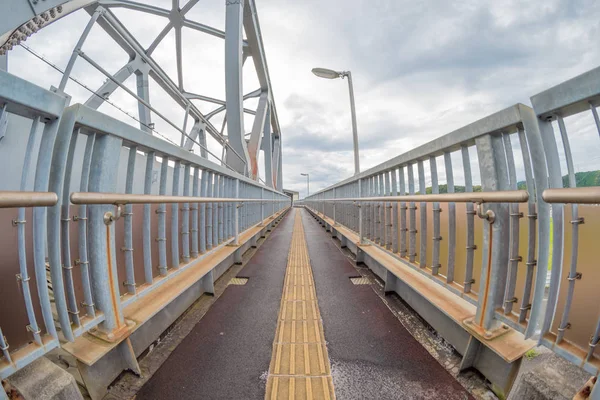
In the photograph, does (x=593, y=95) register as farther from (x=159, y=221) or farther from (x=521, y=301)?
(x=159, y=221)

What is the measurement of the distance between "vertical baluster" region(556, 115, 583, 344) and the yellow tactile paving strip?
1.19m

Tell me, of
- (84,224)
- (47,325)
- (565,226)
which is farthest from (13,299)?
(565,226)

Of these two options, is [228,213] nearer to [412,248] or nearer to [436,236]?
[412,248]

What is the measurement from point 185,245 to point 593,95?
292 centimetres

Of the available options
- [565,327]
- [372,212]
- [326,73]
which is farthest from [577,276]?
[326,73]

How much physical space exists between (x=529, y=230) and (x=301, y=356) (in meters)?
1.57

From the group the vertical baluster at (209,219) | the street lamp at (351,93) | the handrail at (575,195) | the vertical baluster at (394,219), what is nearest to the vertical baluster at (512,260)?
the handrail at (575,195)

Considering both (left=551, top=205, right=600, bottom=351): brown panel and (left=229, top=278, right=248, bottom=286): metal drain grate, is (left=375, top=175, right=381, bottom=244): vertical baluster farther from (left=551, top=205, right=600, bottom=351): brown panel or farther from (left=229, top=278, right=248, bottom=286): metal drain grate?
(left=551, top=205, right=600, bottom=351): brown panel

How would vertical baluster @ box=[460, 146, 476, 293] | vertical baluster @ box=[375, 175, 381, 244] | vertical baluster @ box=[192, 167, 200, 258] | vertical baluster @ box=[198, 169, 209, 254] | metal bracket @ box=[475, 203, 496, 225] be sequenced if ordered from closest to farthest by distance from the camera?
metal bracket @ box=[475, 203, 496, 225]
vertical baluster @ box=[460, 146, 476, 293]
vertical baluster @ box=[192, 167, 200, 258]
vertical baluster @ box=[198, 169, 209, 254]
vertical baluster @ box=[375, 175, 381, 244]

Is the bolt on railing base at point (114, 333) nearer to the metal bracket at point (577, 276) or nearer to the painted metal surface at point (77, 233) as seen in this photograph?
the painted metal surface at point (77, 233)

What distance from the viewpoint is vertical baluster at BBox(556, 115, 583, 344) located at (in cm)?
108

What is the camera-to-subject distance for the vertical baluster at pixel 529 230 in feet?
→ 4.13

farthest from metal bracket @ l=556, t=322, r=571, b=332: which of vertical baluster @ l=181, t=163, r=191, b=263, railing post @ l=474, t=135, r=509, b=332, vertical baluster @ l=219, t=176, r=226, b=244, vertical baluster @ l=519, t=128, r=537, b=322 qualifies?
vertical baluster @ l=219, t=176, r=226, b=244

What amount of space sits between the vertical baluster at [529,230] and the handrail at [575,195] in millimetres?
372
